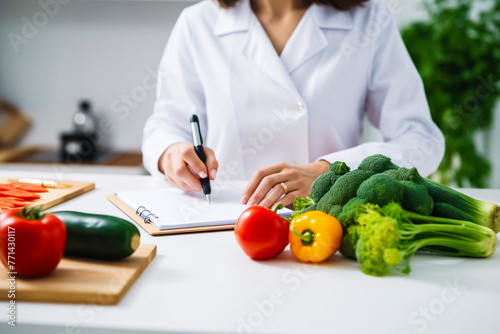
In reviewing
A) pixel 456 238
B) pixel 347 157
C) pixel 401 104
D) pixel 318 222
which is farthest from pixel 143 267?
pixel 401 104

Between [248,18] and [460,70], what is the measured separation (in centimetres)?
167

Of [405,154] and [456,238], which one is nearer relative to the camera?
[456,238]

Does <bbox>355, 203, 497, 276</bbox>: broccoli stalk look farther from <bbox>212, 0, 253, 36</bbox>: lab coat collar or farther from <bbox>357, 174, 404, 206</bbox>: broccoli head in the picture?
<bbox>212, 0, 253, 36</bbox>: lab coat collar

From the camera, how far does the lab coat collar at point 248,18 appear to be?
5.18 feet

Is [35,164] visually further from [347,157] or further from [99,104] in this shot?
[347,157]

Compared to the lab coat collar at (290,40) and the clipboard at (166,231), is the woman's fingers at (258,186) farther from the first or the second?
the lab coat collar at (290,40)

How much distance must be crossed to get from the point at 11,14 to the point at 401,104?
102 inches

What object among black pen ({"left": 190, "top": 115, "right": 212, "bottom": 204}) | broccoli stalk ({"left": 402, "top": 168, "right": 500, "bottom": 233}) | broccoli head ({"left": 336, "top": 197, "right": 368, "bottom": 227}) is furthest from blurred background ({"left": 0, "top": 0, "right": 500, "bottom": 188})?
broccoli head ({"left": 336, "top": 197, "right": 368, "bottom": 227})

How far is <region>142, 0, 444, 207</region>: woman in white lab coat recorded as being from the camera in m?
1.53

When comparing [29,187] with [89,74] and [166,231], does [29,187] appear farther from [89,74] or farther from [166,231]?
[89,74]

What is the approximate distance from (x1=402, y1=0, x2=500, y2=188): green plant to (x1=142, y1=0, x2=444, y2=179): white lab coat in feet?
4.22

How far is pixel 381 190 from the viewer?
0.77 meters

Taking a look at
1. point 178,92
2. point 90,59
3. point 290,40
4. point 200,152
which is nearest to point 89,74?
point 90,59

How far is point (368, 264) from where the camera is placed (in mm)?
726
